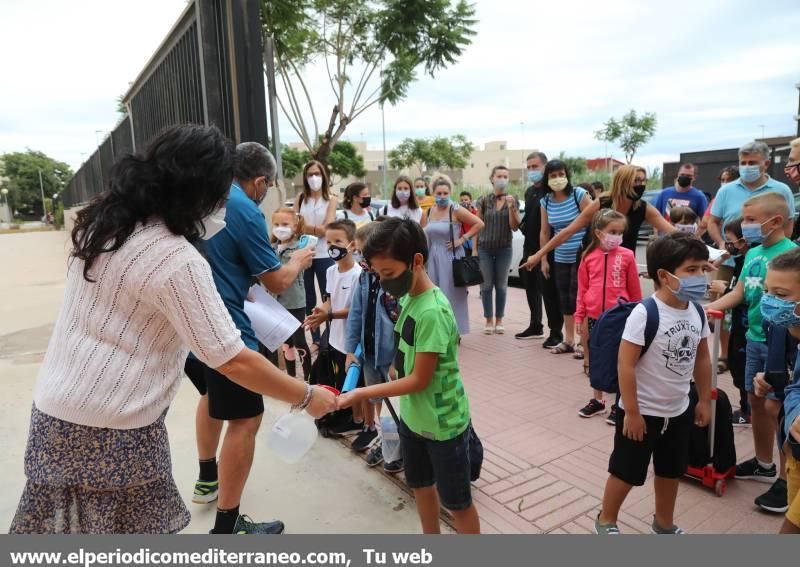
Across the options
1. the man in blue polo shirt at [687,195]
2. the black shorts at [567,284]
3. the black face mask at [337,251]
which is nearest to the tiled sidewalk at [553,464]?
the black shorts at [567,284]

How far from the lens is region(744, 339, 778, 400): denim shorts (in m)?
2.85

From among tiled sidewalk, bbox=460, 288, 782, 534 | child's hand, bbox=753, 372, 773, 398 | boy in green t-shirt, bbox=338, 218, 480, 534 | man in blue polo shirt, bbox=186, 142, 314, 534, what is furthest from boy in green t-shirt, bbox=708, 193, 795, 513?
man in blue polo shirt, bbox=186, 142, 314, 534

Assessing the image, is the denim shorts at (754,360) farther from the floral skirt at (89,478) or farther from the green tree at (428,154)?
the green tree at (428,154)

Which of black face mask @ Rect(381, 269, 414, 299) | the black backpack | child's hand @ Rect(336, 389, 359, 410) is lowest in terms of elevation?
the black backpack

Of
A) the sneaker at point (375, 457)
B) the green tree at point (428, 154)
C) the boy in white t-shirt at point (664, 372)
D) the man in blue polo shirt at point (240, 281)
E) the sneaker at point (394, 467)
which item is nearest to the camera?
the boy in white t-shirt at point (664, 372)

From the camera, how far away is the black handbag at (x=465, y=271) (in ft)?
17.6

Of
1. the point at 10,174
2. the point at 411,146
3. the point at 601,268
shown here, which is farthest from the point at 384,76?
the point at 10,174

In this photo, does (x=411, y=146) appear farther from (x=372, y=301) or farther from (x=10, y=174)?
(x=10, y=174)


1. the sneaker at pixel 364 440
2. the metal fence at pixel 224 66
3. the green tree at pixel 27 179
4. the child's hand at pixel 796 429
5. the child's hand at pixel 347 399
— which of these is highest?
the green tree at pixel 27 179

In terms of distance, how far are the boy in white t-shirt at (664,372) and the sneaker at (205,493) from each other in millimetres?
1981

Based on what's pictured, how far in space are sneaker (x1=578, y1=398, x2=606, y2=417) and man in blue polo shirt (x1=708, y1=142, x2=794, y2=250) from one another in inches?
64.9

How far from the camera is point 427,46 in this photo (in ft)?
39.8

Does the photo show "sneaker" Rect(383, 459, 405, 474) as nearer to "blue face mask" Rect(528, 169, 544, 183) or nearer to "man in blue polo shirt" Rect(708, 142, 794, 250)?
"man in blue polo shirt" Rect(708, 142, 794, 250)

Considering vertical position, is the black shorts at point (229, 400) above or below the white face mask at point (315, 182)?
below
